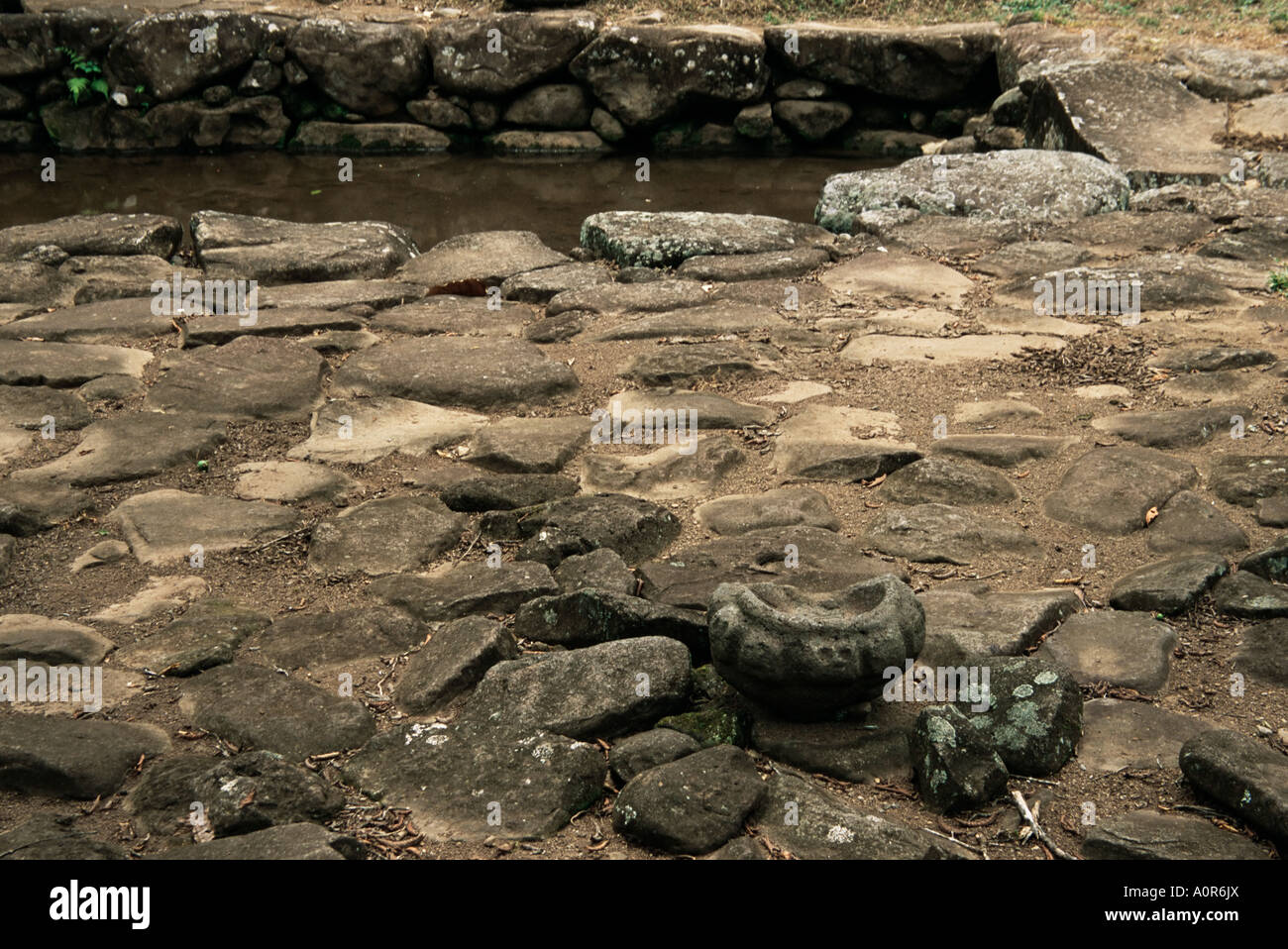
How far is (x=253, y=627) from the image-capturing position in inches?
102

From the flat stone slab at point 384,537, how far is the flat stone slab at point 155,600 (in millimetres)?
248

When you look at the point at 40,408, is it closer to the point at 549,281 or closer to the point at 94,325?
the point at 94,325

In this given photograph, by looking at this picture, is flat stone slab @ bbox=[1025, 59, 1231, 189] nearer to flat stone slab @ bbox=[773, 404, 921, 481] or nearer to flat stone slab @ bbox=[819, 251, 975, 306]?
flat stone slab @ bbox=[819, 251, 975, 306]

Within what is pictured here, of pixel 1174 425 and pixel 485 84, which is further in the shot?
pixel 485 84

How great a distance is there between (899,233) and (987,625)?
3.15m

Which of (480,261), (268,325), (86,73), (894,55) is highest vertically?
(894,55)

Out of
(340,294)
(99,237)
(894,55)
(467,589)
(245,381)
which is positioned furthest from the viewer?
(894,55)

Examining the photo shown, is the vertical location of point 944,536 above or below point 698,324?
below

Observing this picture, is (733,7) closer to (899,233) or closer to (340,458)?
(899,233)

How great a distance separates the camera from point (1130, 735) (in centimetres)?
215

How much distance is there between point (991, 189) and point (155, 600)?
4.02 metres

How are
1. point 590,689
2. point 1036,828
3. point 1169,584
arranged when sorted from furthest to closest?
point 1169,584 → point 590,689 → point 1036,828

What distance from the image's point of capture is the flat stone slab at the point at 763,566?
262 cm

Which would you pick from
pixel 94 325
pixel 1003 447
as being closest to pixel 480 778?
pixel 1003 447
